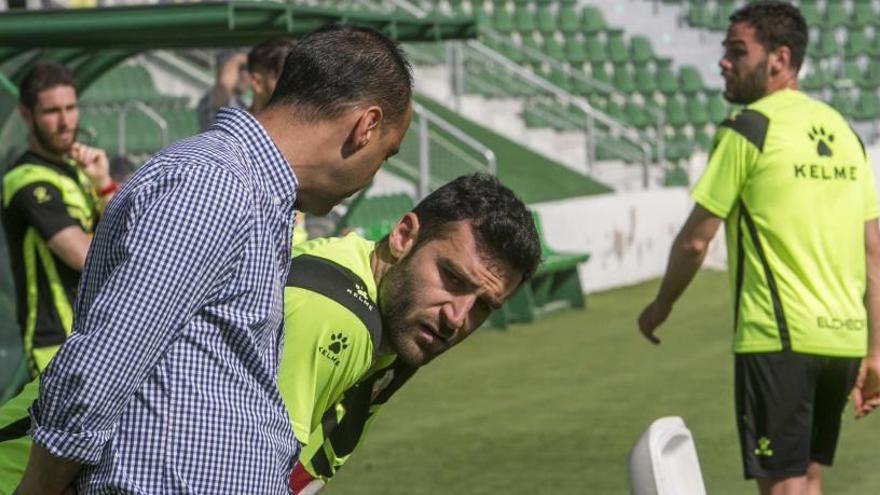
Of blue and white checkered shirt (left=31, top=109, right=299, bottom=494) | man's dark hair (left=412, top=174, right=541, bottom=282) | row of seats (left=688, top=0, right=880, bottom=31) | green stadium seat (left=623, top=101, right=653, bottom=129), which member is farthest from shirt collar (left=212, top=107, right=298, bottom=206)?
row of seats (left=688, top=0, right=880, bottom=31)

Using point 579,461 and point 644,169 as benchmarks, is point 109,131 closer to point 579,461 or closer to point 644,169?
point 644,169

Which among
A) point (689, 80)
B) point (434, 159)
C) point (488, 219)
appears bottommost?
point (689, 80)

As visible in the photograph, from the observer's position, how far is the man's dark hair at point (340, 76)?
267 cm

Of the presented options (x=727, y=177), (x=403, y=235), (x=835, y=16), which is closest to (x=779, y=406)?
(x=727, y=177)

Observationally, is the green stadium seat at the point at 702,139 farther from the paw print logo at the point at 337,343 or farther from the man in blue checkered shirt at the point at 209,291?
the man in blue checkered shirt at the point at 209,291

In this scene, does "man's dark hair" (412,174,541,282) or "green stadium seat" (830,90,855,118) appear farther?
"green stadium seat" (830,90,855,118)

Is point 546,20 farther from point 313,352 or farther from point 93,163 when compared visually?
point 313,352

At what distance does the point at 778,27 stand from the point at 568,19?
18717mm

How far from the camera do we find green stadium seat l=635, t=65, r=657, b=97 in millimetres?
24297

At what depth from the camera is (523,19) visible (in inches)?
938

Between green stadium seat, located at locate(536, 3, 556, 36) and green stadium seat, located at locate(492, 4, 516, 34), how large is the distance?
1.93 ft

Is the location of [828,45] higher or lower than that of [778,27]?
lower

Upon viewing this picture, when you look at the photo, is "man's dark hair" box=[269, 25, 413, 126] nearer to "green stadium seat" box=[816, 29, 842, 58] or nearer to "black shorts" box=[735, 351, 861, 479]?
"black shorts" box=[735, 351, 861, 479]

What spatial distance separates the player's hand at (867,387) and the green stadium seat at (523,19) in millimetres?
18016
